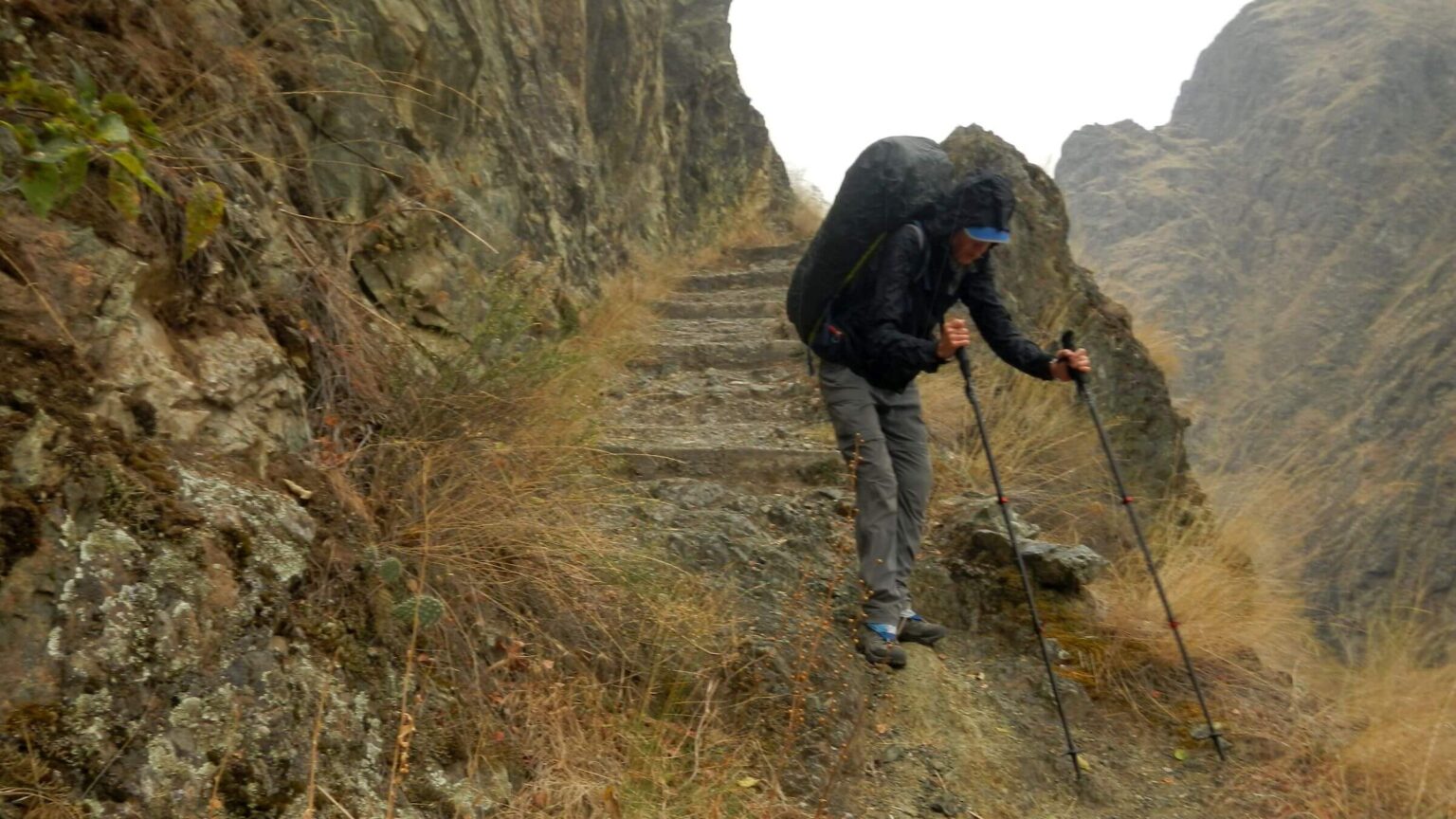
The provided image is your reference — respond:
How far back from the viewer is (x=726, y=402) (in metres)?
6.61

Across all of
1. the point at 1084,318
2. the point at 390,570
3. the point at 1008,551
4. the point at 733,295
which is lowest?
the point at 1008,551

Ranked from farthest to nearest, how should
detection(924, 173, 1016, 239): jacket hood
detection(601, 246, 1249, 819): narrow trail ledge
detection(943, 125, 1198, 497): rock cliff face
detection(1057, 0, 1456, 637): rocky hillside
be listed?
detection(1057, 0, 1456, 637): rocky hillside
detection(943, 125, 1198, 497): rock cliff face
detection(924, 173, 1016, 239): jacket hood
detection(601, 246, 1249, 819): narrow trail ledge

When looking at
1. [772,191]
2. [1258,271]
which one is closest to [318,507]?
[772,191]

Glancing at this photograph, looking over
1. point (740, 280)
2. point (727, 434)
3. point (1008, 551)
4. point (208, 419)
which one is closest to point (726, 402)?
point (727, 434)

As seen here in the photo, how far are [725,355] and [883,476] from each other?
3.77m

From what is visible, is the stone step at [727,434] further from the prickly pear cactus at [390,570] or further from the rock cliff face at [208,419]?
the prickly pear cactus at [390,570]

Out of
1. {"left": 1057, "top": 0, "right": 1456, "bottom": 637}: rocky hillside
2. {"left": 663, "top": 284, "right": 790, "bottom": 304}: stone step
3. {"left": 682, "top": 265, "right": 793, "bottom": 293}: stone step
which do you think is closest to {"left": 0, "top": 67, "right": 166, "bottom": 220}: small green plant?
{"left": 663, "top": 284, "right": 790, "bottom": 304}: stone step

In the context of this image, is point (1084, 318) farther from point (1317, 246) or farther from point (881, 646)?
point (1317, 246)

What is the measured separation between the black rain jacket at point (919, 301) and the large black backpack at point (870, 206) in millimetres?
56

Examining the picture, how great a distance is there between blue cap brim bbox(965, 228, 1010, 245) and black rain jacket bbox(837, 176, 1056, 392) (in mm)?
26

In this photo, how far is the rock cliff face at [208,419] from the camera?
171 cm

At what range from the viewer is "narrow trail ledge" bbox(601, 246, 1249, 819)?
3127 millimetres

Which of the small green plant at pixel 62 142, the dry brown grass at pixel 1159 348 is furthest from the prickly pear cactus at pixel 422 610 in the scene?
the dry brown grass at pixel 1159 348

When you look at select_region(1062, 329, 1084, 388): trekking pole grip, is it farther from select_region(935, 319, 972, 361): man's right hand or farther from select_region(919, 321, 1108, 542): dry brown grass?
Answer: select_region(919, 321, 1108, 542): dry brown grass
